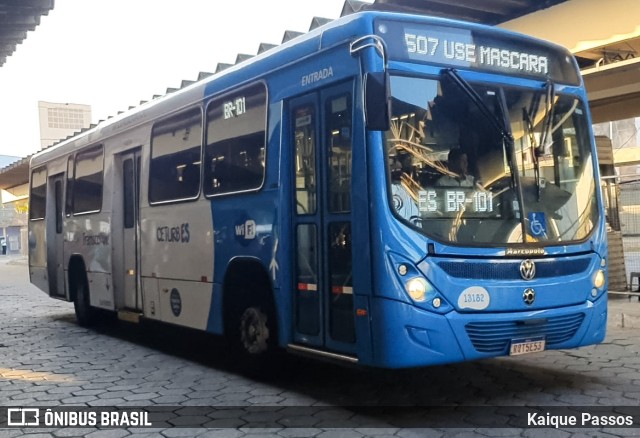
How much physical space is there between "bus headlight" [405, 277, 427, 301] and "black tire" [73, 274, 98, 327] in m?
7.82

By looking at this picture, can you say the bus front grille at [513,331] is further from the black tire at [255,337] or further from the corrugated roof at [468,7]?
the corrugated roof at [468,7]

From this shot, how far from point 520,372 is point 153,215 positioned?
4.98 metres

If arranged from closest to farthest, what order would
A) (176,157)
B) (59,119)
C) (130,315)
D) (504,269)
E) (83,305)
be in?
(504,269) → (176,157) → (130,315) → (83,305) → (59,119)

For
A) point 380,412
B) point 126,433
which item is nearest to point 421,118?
point 380,412

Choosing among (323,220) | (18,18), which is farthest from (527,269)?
(18,18)

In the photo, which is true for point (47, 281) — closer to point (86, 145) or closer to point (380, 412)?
point (86, 145)

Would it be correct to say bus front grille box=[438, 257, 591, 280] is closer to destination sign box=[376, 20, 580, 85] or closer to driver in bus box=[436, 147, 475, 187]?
driver in bus box=[436, 147, 475, 187]

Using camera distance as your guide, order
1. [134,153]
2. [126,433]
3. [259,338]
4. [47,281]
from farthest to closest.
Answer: [47,281]
[134,153]
[259,338]
[126,433]

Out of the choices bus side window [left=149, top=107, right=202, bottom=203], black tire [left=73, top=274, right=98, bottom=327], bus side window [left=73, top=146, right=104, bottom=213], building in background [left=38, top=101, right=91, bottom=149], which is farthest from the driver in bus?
building in background [left=38, top=101, right=91, bottom=149]

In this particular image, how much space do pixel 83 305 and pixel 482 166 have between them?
8419 mm

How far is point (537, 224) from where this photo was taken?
6215 mm

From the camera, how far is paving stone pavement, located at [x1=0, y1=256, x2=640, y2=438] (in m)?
5.77

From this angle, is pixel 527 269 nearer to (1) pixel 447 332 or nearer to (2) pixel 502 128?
(1) pixel 447 332

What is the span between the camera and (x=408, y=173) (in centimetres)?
587
